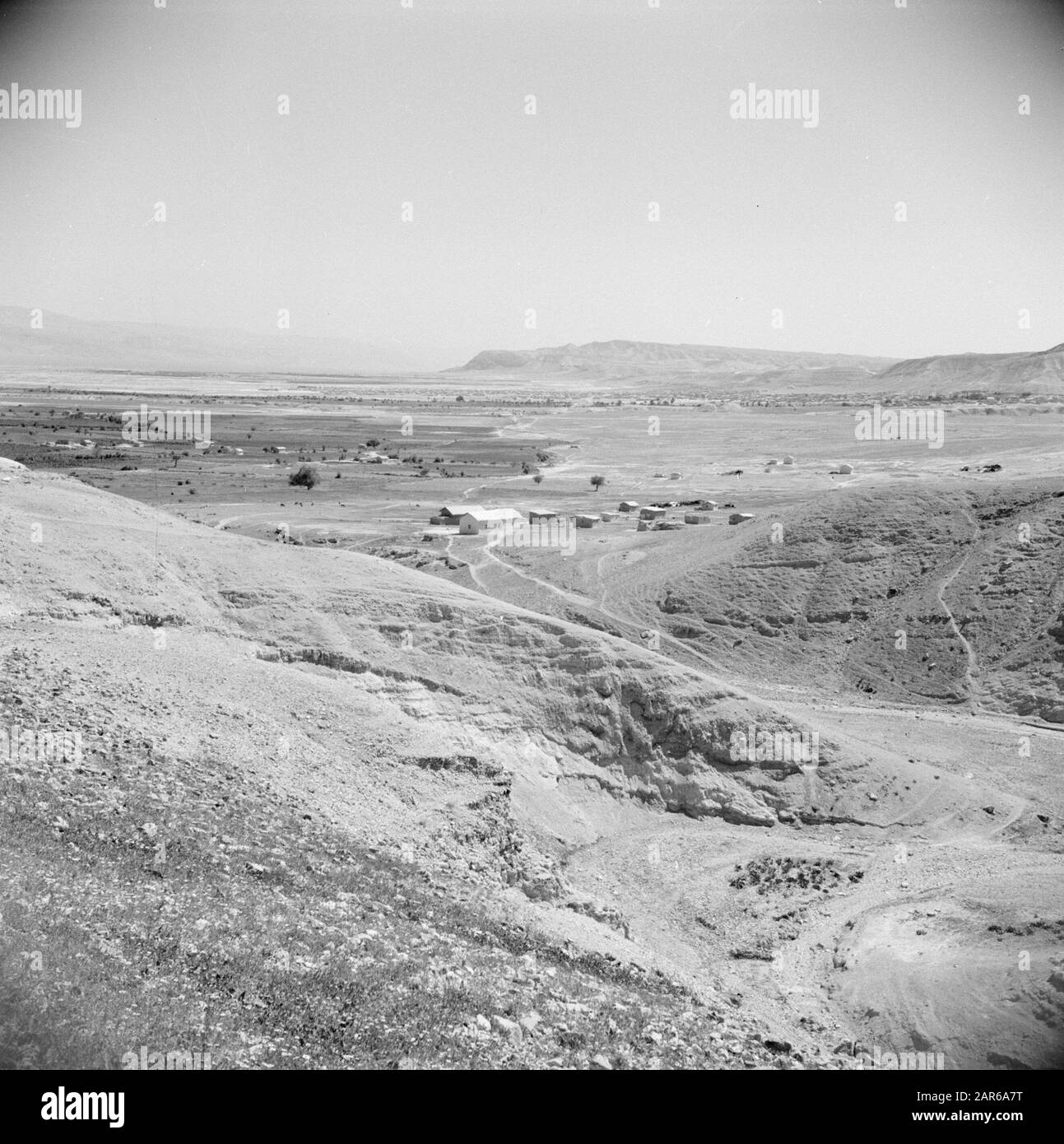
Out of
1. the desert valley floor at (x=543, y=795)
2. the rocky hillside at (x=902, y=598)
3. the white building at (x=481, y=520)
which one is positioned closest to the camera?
the desert valley floor at (x=543, y=795)

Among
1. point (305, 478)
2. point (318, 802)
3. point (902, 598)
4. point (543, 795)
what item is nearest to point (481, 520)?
point (902, 598)

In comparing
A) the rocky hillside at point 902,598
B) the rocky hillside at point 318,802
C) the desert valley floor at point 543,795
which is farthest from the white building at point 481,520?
the rocky hillside at point 318,802

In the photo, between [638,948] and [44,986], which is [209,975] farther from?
[638,948]

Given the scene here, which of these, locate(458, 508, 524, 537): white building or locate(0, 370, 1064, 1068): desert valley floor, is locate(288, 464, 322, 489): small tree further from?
locate(0, 370, 1064, 1068): desert valley floor

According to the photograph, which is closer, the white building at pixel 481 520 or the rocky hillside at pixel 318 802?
the rocky hillside at pixel 318 802

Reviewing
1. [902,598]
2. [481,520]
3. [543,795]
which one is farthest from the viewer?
[481,520]

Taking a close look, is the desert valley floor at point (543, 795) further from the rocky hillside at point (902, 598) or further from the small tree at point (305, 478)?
the small tree at point (305, 478)

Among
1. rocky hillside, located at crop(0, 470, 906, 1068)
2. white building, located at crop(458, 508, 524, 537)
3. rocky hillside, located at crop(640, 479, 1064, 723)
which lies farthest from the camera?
white building, located at crop(458, 508, 524, 537)

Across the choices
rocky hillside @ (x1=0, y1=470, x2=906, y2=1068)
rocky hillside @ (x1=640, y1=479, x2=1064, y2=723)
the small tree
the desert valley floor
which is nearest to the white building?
the desert valley floor

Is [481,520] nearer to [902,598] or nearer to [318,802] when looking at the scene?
[902,598]

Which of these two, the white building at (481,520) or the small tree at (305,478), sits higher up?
the small tree at (305,478)

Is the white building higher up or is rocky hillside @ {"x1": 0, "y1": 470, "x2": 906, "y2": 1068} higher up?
the white building

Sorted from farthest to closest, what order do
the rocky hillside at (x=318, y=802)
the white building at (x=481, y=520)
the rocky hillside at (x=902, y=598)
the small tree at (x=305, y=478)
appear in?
the small tree at (x=305, y=478) < the white building at (x=481, y=520) < the rocky hillside at (x=902, y=598) < the rocky hillside at (x=318, y=802)
